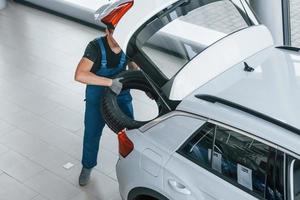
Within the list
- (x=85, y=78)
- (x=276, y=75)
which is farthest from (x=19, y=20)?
(x=276, y=75)

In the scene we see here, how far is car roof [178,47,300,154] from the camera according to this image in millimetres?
2777

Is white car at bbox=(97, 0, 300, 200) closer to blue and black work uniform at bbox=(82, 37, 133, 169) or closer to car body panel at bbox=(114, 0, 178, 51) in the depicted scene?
car body panel at bbox=(114, 0, 178, 51)

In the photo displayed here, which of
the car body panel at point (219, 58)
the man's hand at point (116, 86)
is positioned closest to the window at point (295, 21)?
the car body panel at point (219, 58)

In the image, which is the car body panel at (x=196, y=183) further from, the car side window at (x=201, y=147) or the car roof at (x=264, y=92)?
the car roof at (x=264, y=92)

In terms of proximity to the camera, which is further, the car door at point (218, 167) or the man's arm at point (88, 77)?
the man's arm at point (88, 77)

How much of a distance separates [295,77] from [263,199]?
0.81 m

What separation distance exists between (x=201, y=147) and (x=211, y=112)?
275 mm

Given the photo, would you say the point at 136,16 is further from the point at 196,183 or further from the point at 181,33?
the point at 196,183

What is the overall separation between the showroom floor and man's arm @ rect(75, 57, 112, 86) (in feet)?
3.65

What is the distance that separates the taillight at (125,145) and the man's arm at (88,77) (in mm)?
414

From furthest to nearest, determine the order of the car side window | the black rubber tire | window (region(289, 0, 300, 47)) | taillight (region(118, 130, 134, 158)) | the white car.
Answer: window (region(289, 0, 300, 47)), the black rubber tire, taillight (region(118, 130, 134, 158)), the car side window, the white car

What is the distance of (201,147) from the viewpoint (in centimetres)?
314

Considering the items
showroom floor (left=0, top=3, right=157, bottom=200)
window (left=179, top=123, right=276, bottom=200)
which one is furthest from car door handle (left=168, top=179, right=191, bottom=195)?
showroom floor (left=0, top=3, right=157, bottom=200)

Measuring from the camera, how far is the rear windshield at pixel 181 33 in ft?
11.0
